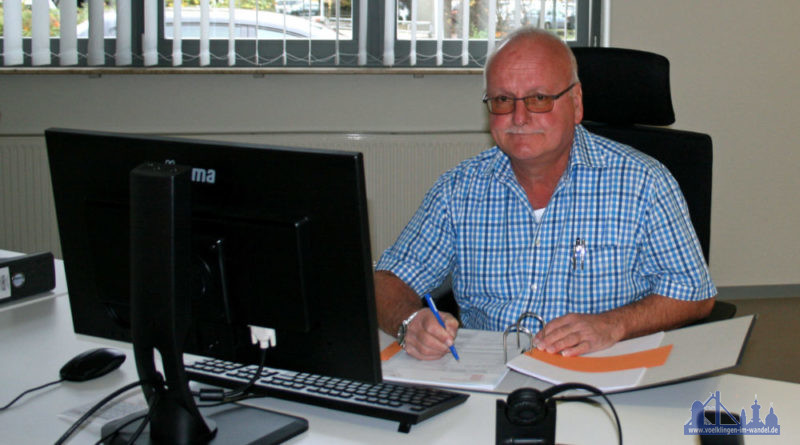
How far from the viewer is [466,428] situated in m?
1.27

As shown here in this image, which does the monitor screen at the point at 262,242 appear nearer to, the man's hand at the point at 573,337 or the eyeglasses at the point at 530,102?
the man's hand at the point at 573,337

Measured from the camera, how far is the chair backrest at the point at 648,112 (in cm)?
199

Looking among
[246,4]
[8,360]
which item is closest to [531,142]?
[8,360]

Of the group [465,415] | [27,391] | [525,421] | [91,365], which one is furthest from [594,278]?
[27,391]

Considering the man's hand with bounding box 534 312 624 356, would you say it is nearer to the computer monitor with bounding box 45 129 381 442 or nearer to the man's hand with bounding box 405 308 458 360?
the man's hand with bounding box 405 308 458 360

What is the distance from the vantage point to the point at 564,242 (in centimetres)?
188

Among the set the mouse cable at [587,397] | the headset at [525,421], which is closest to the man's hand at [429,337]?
the mouse cable at [587,397]

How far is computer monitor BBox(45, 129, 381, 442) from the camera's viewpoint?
3.67 feet

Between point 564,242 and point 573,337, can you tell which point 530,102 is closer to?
point 564,242

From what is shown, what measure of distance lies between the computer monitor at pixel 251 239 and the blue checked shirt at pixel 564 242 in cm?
73

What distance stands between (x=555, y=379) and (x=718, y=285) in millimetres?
3068

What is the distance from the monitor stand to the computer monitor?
95mm

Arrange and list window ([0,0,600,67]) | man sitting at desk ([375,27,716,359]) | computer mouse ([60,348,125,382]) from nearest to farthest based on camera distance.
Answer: computer mouse ([60,348,125,382])
man sitting at desk ([375,27,716,359])
window ([0,0,600,67])

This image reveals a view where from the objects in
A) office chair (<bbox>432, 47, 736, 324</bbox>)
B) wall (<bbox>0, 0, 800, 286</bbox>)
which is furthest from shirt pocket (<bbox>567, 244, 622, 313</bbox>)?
wall (<bbox>0, 0, 800, 286</bbox>)
